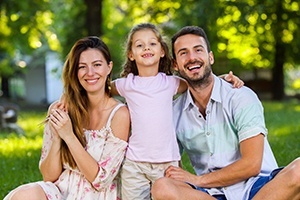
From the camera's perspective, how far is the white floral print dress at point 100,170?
4.25 meters

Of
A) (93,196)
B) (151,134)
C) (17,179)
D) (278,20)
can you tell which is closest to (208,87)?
(151,134)

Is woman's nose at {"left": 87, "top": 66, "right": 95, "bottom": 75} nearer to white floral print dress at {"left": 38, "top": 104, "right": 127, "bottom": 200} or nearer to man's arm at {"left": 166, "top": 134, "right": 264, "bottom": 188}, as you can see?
white floral print dress at {"left": 38, "top": 104, "right": 127, "bottom": 200}

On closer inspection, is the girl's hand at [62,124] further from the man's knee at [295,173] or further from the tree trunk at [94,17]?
the tree trunk at [94,17]

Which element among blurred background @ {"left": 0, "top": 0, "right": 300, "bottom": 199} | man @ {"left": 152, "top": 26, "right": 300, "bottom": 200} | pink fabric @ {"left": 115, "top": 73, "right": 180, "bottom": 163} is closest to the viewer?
man @ {"left": 152, "top": 26, "right": 300, "bottom": 200}

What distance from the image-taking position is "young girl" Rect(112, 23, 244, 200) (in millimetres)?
4352

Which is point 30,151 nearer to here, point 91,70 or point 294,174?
point 91,70

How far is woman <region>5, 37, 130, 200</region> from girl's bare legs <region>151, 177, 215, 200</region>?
0.41 metres

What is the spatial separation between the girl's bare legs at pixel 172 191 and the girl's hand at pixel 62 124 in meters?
0.73

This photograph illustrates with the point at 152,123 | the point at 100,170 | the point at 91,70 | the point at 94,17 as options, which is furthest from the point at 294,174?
the point at 94,17

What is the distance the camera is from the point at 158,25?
10.9m

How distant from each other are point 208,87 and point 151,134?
21.6 inches

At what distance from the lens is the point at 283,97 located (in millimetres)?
24406

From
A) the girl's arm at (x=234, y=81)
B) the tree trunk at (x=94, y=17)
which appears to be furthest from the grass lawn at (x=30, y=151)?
the tree trunk at (x=94, y=17)

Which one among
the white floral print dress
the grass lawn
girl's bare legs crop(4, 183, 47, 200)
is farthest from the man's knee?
the grass lawn
